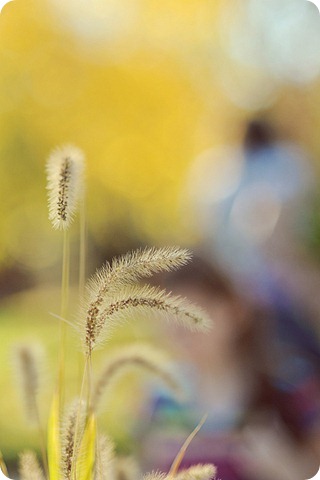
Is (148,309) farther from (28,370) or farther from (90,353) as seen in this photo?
(28,370)

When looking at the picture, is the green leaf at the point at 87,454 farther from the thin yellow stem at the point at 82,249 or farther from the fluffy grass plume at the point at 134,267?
the thin yellow stem at the point at 82,249

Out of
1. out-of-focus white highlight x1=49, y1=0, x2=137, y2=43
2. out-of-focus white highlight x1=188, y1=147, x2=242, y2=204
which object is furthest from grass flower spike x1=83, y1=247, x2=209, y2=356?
out-of-focus white highlight x1=49, y1=0, x2=137, y2=43

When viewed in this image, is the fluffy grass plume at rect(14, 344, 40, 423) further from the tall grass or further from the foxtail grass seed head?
the foxtail grass seed head

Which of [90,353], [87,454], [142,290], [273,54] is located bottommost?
[87,454]

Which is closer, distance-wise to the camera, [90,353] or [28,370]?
[90,353]

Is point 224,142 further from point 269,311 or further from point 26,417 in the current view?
point 26,417

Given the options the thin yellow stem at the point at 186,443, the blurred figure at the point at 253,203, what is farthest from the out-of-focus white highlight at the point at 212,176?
the thin yellow stem at the point at 186,443

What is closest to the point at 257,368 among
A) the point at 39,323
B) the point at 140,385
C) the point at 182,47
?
the point at 140,385

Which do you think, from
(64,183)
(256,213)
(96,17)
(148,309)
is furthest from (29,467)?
(96,17)
